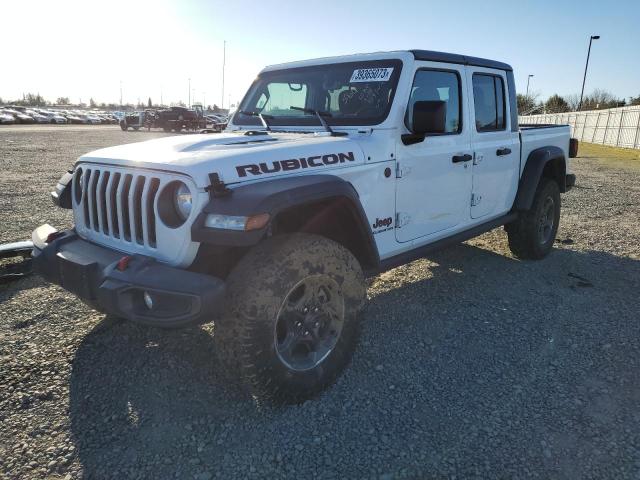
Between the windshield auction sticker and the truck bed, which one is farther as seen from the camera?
the truck bed

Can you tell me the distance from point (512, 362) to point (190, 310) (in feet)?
7.25

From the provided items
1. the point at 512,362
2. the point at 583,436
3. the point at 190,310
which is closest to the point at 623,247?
the point at 512,362

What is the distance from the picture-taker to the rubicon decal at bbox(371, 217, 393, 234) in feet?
10.9

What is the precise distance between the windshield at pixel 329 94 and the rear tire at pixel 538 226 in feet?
8.26

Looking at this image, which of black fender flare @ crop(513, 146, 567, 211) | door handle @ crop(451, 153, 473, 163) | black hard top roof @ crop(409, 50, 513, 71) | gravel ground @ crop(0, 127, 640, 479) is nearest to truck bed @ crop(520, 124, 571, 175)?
black fender flare @ crop(513, 146, 567, 211)

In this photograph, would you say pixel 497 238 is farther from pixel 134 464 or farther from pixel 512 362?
pixel 134 464

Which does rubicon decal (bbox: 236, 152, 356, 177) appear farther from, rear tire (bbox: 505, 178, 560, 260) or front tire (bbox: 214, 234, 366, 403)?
rear tire (bbox: 505, 178, 560, 260)

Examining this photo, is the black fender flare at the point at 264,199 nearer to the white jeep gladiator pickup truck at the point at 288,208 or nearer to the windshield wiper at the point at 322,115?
the white jeep gladiator pickup truck at the point at 288,208

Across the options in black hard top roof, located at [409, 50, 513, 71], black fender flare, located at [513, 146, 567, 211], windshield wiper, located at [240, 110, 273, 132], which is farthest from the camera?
black fender flare, located at [513, 146, 567, 211]

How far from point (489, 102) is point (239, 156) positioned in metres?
2.84

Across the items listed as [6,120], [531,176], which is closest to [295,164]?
[531,176]

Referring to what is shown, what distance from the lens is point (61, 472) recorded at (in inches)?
89.0

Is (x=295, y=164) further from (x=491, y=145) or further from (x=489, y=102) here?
(x=489, y=102)

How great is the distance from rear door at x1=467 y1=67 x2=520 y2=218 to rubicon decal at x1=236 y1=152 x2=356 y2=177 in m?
Answer: 1.65
